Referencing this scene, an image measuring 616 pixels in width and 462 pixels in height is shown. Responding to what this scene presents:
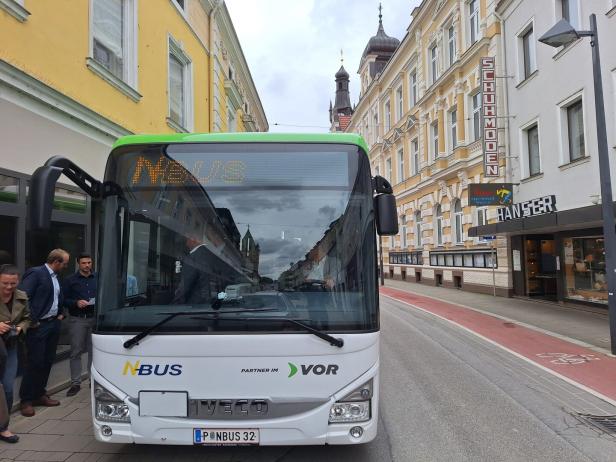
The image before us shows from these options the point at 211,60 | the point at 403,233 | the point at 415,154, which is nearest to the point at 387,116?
the point at 415,154

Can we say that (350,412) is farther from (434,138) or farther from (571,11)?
(434,138)

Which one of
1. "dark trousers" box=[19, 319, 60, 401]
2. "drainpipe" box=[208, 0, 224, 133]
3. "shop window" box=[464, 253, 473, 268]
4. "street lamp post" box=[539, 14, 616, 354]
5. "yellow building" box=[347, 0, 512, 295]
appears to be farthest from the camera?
"shop window" box=[464, 253, 473, 268]

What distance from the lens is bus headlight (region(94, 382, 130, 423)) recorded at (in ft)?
11.2

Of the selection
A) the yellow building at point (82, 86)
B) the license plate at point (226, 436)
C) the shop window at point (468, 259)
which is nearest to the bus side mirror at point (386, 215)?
the license plate at point (226, 436)

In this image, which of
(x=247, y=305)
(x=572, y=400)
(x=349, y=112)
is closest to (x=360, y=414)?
(x=247, y=305)

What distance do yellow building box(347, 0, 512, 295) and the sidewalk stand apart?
1581mm

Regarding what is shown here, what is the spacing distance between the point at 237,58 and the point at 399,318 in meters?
14.7

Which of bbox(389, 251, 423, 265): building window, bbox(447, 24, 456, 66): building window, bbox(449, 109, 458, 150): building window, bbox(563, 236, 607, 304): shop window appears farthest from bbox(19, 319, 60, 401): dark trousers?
bbox(389, 251, 423, 265): building window

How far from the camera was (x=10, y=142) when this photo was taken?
643 cm

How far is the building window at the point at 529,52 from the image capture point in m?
15.5

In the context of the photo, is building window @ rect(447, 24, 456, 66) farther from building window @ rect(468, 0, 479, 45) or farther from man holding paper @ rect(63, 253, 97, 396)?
man holding paper @ rect(63, 253, 97, 396)

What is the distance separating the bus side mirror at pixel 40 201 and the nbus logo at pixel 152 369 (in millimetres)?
1105

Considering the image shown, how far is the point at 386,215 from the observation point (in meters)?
3.70

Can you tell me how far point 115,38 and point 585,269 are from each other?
518 inches
